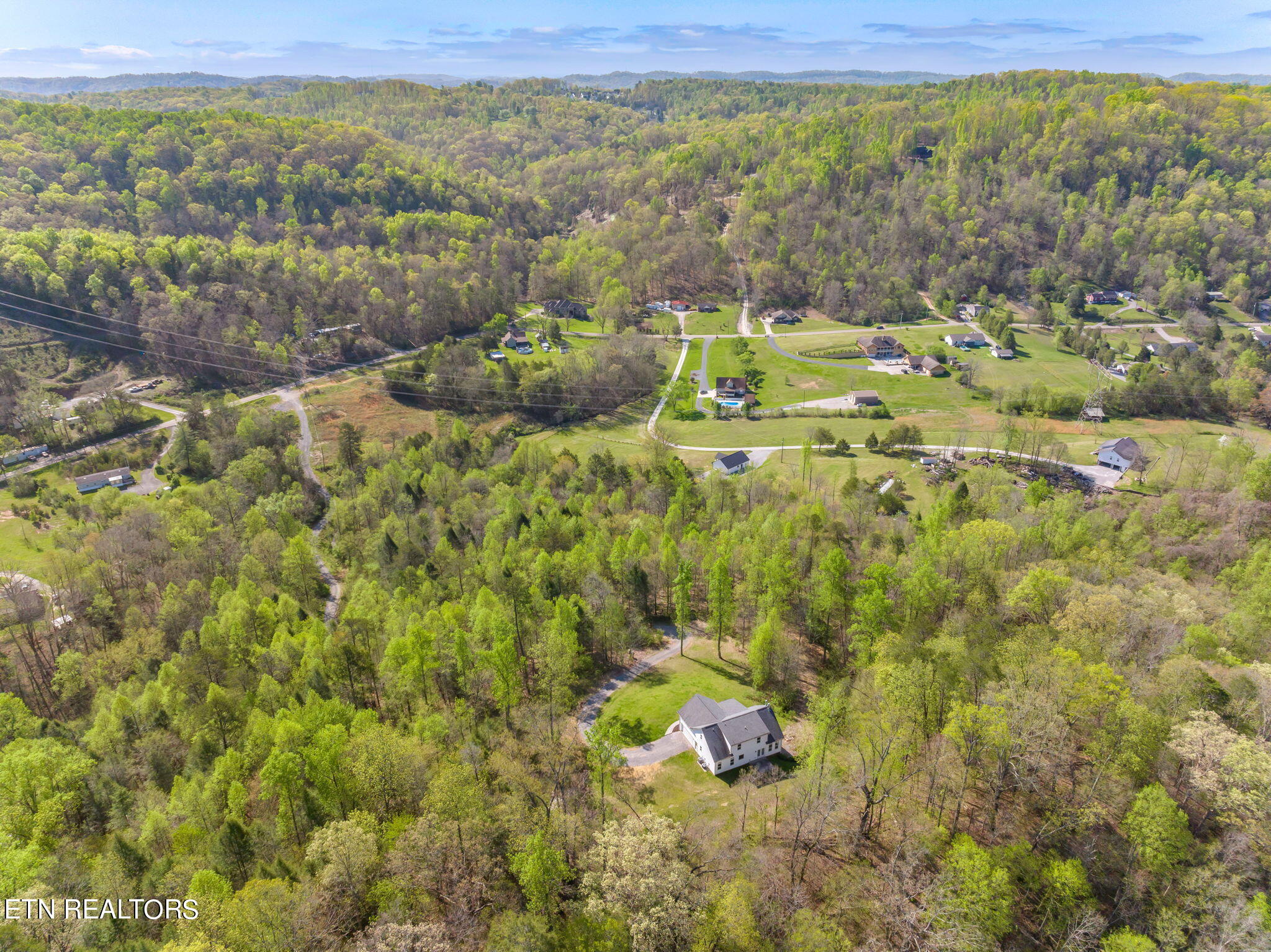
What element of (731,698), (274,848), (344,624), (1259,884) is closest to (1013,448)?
(731,698)

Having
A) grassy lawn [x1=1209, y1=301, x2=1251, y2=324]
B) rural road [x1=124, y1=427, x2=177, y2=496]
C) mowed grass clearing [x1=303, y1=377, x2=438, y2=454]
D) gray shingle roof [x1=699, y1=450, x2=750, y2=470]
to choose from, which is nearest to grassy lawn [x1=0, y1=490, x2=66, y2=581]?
rural road [x1=124, y1=427, x2=177, y2=496]

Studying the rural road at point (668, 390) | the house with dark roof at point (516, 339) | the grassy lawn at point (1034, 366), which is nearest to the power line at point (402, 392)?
the rural road at point (668, 390)

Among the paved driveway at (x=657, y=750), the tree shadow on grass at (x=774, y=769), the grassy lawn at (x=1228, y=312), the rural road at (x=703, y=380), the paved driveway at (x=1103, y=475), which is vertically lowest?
the rural road at (x=703, y=380)

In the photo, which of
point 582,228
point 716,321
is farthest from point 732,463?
point 582,228

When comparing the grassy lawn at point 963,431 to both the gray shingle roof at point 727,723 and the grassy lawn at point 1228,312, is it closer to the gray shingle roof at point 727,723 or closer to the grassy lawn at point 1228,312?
the gray shingle roof at point 727,723

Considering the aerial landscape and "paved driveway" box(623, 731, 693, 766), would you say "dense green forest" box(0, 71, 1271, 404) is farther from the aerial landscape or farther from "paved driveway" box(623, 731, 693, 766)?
"paved driveway" box(623, 731, 693, 766)

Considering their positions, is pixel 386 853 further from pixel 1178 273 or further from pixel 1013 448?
pixel 1178 273
